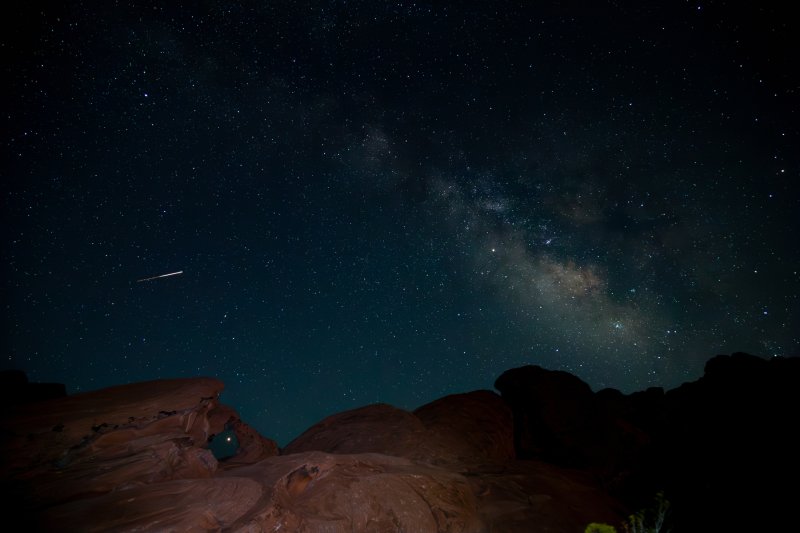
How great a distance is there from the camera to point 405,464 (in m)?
11.0

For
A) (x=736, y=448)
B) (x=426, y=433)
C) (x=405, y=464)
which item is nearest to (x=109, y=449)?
(x=405, y=464)

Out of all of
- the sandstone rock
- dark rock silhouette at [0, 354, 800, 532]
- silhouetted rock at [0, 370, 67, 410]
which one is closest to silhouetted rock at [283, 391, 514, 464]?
dark rock silhouette at [0, 354, 800, 532]

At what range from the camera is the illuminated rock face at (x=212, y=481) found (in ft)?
22.7

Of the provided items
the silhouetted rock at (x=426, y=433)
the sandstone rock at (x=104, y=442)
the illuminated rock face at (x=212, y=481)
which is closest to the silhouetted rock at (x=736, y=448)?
the illuminated rock face at (x=212, y=481)

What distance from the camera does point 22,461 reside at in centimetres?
766

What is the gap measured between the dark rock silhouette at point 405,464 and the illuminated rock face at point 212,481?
38 millimetres

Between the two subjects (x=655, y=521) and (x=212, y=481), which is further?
(x=655, y=521)

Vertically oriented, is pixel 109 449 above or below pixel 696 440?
above

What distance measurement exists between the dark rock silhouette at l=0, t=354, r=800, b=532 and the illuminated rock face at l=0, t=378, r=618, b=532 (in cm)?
4

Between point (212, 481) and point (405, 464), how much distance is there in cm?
560

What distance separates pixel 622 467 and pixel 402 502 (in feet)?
47.1

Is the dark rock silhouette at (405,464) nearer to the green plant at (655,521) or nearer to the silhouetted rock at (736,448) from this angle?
the silhouetted rock at (736,448)

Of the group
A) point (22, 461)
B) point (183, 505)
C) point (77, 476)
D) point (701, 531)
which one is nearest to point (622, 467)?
point (701, 531)

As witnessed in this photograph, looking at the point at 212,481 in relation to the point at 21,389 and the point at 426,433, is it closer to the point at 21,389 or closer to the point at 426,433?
the point at 426,433
